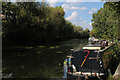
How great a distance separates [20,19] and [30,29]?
5731 millimetres

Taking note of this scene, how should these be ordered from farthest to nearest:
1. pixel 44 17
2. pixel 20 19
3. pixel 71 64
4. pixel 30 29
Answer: pixel 44 17
pixel 30 29
pixel 20 19
pixel 71 64

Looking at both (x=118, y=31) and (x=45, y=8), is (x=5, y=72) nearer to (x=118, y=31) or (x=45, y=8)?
(x=118, y=31)

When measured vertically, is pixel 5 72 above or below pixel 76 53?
below

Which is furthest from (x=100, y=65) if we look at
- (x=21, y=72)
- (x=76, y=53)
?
(x=21, y=72)

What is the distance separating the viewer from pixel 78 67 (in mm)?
11977

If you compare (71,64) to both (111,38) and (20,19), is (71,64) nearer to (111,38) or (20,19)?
(111,38)

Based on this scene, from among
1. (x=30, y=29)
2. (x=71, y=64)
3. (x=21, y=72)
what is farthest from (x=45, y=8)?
(x=71, y=64)

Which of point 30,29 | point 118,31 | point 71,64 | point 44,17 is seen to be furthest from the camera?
point 44,17

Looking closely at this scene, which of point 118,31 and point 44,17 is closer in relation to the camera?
point 118,31

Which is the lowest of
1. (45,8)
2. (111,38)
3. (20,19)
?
(111,38)

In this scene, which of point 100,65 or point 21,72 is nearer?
point 100,65

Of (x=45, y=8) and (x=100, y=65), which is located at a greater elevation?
(x=45, y=8)

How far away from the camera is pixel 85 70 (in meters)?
11.6

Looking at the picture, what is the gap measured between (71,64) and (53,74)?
3.73 meters
